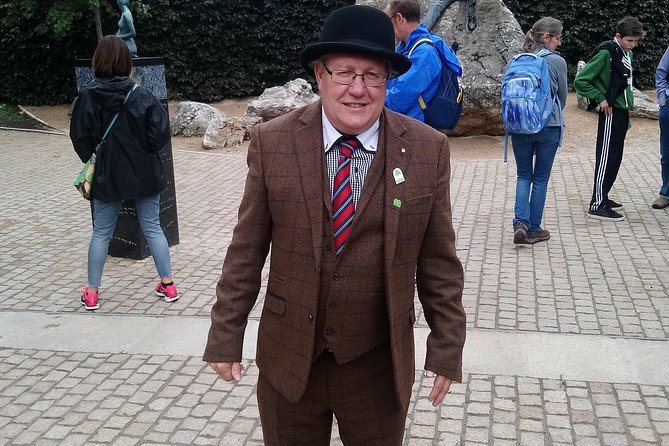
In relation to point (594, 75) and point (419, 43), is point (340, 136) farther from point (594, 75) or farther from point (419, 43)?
point (594, 75)

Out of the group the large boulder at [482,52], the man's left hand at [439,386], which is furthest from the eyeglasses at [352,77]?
the large boulder at [482,52]

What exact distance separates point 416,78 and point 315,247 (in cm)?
327

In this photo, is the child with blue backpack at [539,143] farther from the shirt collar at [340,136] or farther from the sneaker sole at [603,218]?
A: the shirt collar at [340,136]

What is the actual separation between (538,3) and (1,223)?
12.5m

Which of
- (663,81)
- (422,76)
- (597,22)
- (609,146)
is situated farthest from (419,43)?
(597,22)

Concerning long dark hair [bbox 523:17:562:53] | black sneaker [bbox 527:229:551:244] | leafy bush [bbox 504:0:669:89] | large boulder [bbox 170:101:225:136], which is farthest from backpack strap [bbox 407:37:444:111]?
leafy bush [bbox 504:0:669:89]

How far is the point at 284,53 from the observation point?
52.6 feet

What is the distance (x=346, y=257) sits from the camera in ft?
6.95

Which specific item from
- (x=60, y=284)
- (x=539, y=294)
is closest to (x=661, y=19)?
(x=539, y=294)

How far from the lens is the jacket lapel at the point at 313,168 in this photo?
210cm

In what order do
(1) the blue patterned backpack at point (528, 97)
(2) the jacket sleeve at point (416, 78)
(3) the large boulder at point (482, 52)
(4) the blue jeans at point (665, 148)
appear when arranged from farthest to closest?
(3) the large boulder at point (482, 52), (4) the blue jeans at point (665, 148), (1) the blue patterned backpack at point (528, 97), (2) the jacket sleeve at point (416, 78)

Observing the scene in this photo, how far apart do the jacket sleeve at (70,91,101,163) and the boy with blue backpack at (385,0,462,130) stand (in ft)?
7.22

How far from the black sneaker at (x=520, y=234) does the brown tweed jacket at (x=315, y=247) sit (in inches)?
172

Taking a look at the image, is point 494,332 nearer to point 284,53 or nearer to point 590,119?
point 590,119
